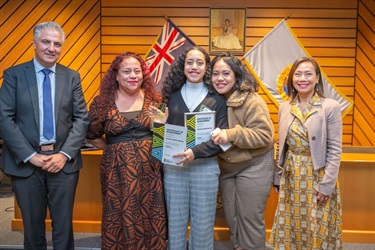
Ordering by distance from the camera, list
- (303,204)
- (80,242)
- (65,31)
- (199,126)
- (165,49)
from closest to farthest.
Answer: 1. (199,126)
2. (303,204)
3. (80,242)
4. (65,31)
5. (165,49)

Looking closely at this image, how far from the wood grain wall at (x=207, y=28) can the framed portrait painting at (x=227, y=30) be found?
88mm

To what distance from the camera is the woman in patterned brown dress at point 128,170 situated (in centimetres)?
240

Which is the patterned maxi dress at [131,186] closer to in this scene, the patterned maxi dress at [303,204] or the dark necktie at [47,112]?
the dark necktie at [47,112]

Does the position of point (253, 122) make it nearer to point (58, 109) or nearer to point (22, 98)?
point (58, 109)

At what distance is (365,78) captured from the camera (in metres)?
5.58

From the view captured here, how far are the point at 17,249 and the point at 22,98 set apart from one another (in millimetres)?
1441

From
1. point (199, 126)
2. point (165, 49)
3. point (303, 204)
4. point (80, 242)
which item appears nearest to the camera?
point (199, 126)

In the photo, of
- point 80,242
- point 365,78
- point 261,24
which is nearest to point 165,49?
point 261,24

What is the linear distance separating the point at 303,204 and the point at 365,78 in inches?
152

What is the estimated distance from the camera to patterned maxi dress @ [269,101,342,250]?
2.38 metres

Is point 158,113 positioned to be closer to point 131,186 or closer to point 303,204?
point 131,186

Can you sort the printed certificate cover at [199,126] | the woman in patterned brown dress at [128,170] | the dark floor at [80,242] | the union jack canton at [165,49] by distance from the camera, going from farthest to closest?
the union jack canton at [165,49] → the dark floor at [80,242] → the woman in patterned brown dress at [128,170] → the printed certificate cover at [199,126]

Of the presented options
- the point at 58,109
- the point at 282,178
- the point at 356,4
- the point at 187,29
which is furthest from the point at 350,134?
the point at 58,109

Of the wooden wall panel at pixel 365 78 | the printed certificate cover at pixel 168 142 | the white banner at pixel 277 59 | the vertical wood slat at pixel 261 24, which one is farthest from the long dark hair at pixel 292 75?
the wooden wall panel at pixel 365 78
